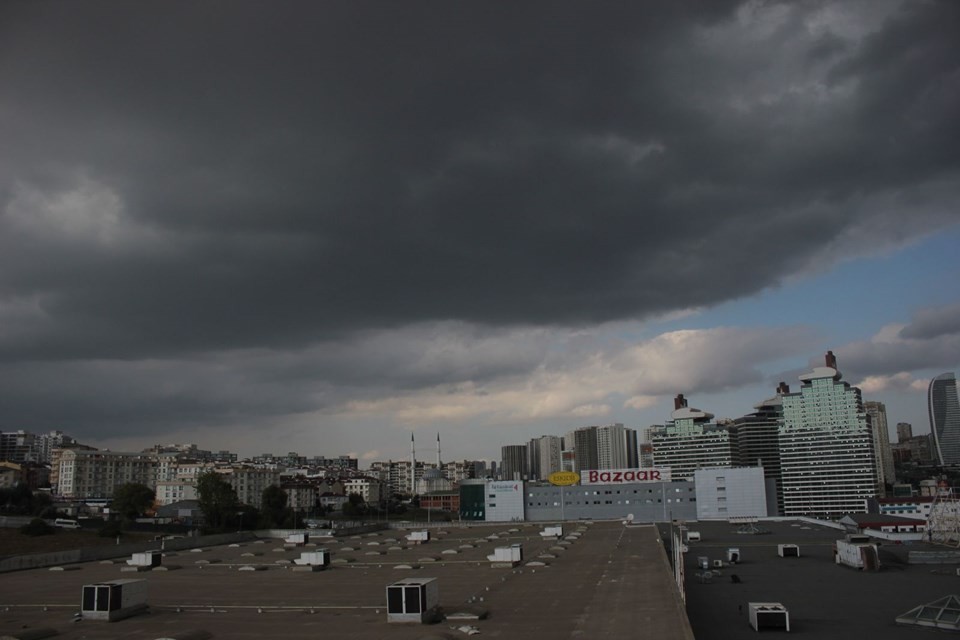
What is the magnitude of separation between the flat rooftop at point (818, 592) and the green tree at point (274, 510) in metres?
102

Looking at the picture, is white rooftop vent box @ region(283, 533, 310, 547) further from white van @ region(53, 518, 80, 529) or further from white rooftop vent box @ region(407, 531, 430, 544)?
white van @ region(53, 518, 80, 529)

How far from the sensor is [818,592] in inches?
1929

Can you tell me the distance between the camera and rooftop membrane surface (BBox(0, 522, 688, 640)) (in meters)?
36.1

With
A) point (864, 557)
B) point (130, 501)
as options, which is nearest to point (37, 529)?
point (130, 501)

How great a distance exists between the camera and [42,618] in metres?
42.2

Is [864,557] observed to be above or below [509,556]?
below

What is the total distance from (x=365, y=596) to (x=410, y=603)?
12.7 metres

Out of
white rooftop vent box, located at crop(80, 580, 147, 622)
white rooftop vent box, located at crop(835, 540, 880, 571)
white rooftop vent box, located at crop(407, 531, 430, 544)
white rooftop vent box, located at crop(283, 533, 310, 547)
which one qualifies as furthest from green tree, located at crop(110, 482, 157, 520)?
white rooftop vent box, located at crop(835, 540, 880, 571)

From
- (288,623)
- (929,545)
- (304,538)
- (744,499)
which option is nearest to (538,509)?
(744,499)

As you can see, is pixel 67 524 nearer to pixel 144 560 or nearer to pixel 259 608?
pixel 144 560

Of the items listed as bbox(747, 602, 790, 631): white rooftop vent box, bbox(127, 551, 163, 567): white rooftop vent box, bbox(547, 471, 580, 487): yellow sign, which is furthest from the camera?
bbox(547, 471, 580, 487): yellow sign

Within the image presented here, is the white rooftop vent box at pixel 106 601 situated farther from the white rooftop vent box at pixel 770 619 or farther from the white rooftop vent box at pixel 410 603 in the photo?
the white rooftop vent box at pixel 770 619

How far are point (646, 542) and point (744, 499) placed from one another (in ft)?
262

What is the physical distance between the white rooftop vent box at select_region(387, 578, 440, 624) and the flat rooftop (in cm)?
1387
